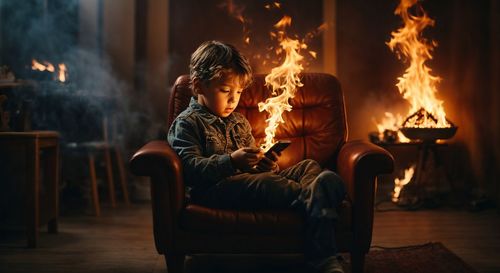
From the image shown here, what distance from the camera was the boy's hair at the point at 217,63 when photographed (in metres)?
2.63

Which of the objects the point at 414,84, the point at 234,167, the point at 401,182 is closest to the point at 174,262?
the point at 234,167

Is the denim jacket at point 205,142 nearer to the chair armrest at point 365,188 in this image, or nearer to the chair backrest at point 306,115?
the chair backrest at point 306,115

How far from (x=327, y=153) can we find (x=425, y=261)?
772 millimetres

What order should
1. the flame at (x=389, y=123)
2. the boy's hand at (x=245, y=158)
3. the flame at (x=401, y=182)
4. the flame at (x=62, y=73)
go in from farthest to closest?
the flame at (x=389, y=123), the flame at (x=401, y=182), the flame at (x=62, y=73), the boy's hand at (x=245, y=158)

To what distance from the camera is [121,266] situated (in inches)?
111

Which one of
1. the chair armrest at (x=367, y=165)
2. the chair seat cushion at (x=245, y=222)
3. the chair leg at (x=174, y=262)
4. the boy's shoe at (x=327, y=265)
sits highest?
the chair armrest at (x=367, y=165)

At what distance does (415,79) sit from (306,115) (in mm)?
2492

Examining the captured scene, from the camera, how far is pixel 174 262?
2471 millimetres

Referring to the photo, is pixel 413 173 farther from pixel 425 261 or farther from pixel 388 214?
pixel 425 261

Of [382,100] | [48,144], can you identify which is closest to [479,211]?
[382,100]

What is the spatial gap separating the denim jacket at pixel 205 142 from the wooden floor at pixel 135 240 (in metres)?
0.65

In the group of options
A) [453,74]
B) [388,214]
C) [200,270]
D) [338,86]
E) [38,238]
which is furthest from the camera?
[453,74]

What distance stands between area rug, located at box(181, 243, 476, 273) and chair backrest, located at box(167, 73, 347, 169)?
1.78 ft

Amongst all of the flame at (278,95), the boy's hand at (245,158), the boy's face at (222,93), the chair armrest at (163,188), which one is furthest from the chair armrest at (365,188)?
the chair armrest at (163,188)
